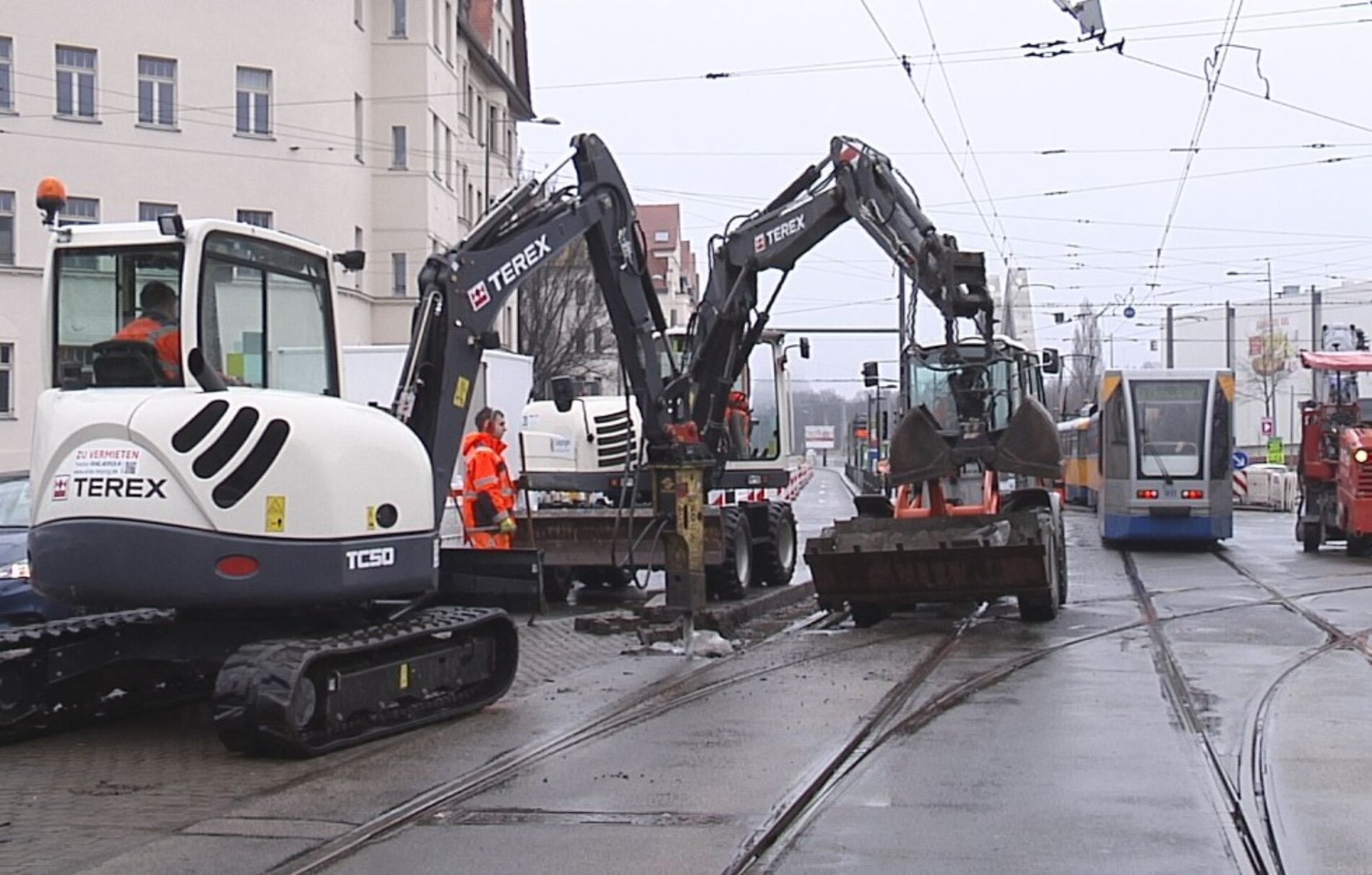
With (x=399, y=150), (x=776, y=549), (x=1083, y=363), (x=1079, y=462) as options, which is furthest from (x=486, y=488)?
(x=1083, y=363)

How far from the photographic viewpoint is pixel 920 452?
56.2 ft

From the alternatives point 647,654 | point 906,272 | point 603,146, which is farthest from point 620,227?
point 647,654

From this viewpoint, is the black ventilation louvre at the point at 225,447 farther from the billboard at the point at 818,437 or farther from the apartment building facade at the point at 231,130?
the billboard at the point at 818,437

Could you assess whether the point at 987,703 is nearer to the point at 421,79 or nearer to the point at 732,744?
the point at 732,744

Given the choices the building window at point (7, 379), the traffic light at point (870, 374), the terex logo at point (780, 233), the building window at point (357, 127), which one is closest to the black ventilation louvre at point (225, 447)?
the terex logo at point (780, 233)

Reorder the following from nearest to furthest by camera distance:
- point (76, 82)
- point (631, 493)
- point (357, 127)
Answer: point (631, 493), point (76, 82), point (357, 127)

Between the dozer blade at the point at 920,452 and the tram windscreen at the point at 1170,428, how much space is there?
12929 millimetres

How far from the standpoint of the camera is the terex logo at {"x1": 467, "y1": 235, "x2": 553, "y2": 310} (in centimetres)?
1309

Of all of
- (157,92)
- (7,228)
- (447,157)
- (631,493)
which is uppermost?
(447,157)

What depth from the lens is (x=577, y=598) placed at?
20.2 m

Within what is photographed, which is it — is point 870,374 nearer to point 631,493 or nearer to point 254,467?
point 631,493

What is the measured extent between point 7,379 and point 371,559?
2834cm

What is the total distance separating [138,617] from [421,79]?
36.0 metres

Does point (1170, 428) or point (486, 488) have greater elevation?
point (1170, 428)
